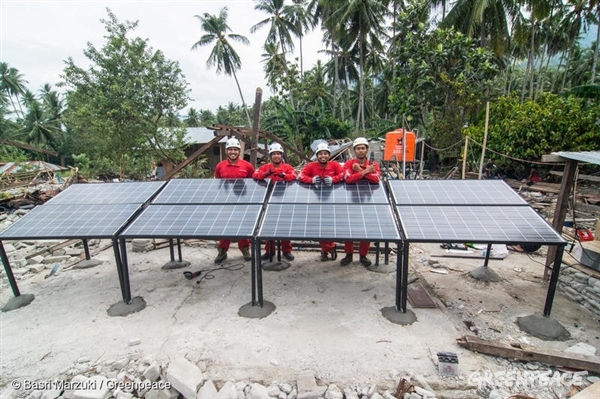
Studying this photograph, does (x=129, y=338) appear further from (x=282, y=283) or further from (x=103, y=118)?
(x=103, y=118)

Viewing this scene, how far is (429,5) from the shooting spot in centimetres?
2125

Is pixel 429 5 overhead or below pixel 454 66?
overhead

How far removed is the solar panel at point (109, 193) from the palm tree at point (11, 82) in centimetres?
5410

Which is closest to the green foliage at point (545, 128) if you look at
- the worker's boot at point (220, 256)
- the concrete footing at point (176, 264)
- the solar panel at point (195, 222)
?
the worker's boot at point (220, 256)

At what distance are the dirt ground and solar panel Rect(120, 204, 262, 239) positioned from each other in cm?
124

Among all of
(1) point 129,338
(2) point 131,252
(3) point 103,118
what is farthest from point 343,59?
(1) point 129,338

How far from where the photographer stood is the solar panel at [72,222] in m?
4.44

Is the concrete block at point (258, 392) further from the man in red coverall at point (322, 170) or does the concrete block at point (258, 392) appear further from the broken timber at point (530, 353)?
the man in red coverall at point (322, 170)

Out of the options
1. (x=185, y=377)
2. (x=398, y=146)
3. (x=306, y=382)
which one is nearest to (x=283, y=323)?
(x=306, y=382)

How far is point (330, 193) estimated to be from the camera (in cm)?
499

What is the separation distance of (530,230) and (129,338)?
5427 millimetres

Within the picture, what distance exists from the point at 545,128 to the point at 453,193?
1067 cm

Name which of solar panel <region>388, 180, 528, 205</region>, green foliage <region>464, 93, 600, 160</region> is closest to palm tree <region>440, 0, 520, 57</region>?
green foliage <region>464, 93, 600, 160</region>

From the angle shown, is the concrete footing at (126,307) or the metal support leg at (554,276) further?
the concrete footing at (126,307)
